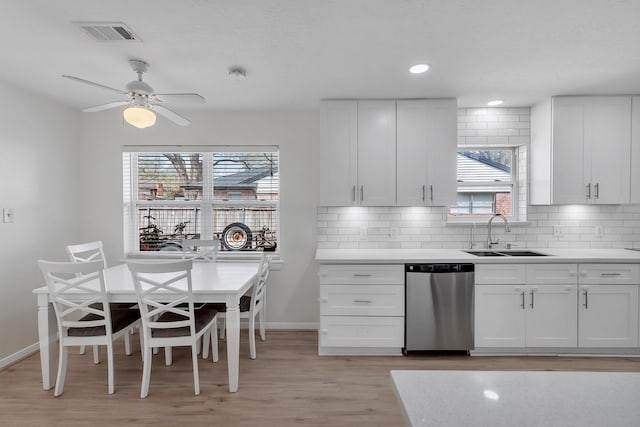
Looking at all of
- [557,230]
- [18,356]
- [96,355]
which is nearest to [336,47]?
[557,230]

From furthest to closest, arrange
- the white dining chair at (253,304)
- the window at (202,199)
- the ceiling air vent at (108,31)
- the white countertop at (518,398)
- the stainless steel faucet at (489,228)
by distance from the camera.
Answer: the window at (202,199), the stainless steel faucet at (489,228), the white dining chair at (253,304), the ceiling air vent at (108,31), the white countertop at (518,398)

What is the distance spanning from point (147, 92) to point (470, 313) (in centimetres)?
318

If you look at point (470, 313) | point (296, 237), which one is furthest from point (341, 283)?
point (470, 313)

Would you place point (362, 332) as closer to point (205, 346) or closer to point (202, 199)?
point (205, 346)

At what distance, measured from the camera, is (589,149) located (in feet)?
10.6

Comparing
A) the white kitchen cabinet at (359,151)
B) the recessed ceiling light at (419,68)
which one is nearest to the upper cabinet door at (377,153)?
the white kitchen cabinet at (359,151)

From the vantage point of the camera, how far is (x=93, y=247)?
321 centimetres

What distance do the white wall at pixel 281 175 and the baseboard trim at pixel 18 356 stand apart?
1.03 m

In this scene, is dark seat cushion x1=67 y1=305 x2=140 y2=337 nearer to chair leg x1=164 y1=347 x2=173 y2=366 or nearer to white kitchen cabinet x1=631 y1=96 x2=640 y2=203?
chair leg x1=164 y1=347 x2=173 y2=366

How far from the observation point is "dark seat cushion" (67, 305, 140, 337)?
2.40 metres

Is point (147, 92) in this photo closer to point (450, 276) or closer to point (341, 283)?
point (341, 283)

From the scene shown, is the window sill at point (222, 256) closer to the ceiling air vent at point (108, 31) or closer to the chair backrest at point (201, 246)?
the chair backrest at point (201, 246)

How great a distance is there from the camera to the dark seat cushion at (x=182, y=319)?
7.82 ft

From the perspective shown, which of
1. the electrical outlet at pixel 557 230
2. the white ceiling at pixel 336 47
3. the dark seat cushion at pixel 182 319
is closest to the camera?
the white ceiling at pixel 336 47
